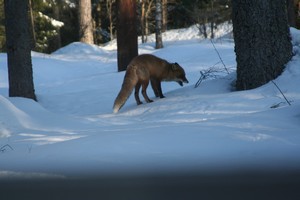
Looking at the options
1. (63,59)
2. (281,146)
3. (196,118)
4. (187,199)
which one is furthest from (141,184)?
(63,59)

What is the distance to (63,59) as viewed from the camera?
65.0ft

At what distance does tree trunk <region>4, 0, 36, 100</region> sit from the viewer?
10.5 metres

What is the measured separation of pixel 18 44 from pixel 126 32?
18.8 ft

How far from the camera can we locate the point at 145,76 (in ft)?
32.4

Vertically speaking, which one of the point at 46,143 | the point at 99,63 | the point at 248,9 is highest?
the point at 248,9

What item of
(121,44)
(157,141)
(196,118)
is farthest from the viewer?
(121,44)

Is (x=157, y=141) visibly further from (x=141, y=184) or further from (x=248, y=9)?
(x=248, y=9)

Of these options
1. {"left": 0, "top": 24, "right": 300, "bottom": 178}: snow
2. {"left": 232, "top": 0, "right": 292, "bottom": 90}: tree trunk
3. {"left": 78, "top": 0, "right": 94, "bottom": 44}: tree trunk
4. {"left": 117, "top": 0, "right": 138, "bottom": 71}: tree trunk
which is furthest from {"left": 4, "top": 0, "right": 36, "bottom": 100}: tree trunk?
{"left": 78, "top": 0, "right": 94, "bottom": 44}: tree trunk

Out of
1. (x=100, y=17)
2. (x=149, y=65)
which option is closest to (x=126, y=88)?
(x=149, y=65)

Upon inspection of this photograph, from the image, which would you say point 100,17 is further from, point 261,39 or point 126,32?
point 261,39

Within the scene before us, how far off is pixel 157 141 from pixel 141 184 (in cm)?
99

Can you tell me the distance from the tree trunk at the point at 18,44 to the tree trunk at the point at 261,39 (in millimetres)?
4889

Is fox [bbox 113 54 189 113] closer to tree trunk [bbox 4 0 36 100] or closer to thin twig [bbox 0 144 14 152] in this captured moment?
tree trunk [bbox 4 0 36 100]

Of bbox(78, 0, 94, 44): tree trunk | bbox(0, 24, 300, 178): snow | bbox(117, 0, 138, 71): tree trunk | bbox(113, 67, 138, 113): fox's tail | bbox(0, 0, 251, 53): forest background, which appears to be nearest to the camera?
bbox(0, 24, 300, 178): snow
